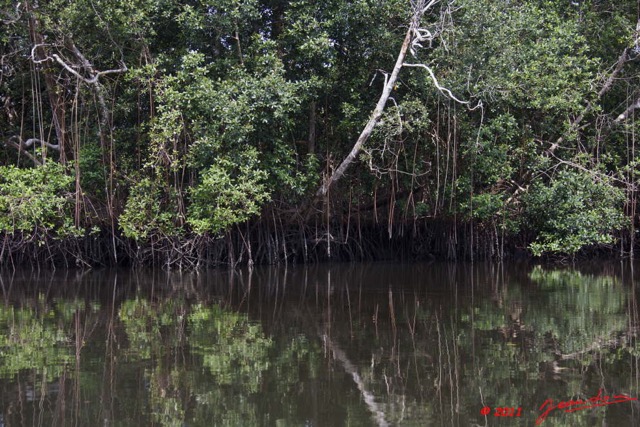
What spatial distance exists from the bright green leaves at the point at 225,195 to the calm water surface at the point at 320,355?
247 centimetres

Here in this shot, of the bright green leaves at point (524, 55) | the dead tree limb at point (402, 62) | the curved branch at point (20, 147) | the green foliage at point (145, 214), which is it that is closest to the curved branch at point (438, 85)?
the dead tree limb at point (402, 62)

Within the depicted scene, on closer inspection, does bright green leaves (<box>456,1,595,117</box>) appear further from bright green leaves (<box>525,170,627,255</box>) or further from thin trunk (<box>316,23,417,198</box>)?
bright green leaves (<box>525,170,627,255</box>)

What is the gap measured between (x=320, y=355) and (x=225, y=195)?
7.14 metres

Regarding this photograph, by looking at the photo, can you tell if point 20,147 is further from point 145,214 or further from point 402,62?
point 402,62

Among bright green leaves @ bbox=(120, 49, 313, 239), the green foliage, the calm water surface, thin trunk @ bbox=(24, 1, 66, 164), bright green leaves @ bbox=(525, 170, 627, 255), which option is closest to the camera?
the calm water surface

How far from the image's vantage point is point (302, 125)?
1469 cm

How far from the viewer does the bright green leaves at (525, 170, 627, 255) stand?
45.9 ft

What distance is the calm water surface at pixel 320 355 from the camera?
15.0 feet

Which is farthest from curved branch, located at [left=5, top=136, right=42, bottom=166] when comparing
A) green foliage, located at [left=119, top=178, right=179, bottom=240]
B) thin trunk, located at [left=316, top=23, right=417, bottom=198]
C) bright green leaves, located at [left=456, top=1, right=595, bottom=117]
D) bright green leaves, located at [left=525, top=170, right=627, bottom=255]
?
bright green leaves, located at [left=525, top=170, right=627, bottom=255]

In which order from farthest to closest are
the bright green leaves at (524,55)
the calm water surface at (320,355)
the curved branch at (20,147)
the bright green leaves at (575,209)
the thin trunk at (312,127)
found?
1. the thin trunk at (312,127)
2. the bright green leaves at (575,209)
3. the curved branch at (20,147)
4. the bright green leaves at (524,55)
5. the calm water surface at (320,355)

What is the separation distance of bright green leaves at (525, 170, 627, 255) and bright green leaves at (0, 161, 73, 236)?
851 centimetres

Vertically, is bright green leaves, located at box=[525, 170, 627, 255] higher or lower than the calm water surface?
higher

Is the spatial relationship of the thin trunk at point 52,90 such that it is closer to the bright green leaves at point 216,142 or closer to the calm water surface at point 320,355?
the bright green leaves at point 216,142

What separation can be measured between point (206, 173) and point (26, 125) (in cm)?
438
